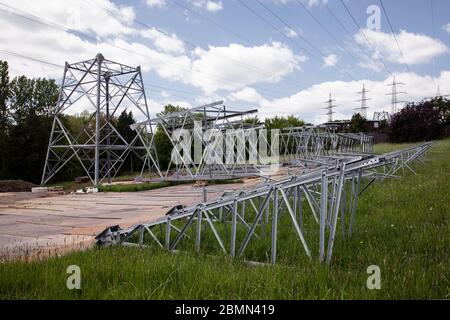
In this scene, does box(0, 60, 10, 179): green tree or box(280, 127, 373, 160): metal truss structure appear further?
box(0, 60, 10, 179): green tree

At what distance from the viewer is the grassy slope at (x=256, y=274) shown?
310 centimetres

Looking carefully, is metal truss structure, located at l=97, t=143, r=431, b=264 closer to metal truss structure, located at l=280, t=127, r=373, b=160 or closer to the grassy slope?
the grassy slope

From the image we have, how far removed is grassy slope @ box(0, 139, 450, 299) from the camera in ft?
10.2

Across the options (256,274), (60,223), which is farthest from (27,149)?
(256,274)

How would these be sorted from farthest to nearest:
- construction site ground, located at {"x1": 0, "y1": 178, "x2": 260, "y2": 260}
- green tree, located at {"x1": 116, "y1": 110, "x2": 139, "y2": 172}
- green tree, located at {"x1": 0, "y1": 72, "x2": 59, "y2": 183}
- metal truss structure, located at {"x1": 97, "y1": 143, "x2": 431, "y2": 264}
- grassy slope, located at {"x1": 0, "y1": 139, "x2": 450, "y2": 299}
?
1. green tree, located at {"x1": 116, "y1": 110, "x2": 139, "y2": 172}
2. green tree, located at {"x1": 0, "y1": 72, "x2": 59, "y2": 183}
3. construction site ground, located at {"x1": 0, "y1": 178, "x2": 260, "y2": 260}
4. metal truss structure, located at {"x1": 97, "y1": 143, "x2": 431, "y2": 264}
5. grassy slope, located at {"x1": 0, "y1": 139, "x2": 450, "y2": 299}

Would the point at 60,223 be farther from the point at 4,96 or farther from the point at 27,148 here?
the point at 4,96

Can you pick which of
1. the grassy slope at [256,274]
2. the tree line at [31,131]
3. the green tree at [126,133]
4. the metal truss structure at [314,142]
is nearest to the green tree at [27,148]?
the tree line at [31,131]

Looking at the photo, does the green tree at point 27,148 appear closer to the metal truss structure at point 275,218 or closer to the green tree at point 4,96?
the green tree at point 4,96

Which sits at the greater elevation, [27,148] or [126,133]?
[126,133]

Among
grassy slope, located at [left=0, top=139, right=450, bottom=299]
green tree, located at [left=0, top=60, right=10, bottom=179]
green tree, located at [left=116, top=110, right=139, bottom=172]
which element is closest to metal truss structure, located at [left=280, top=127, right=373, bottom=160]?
grassy slope, located at [left=0, top=139, right=450, bottom=299]

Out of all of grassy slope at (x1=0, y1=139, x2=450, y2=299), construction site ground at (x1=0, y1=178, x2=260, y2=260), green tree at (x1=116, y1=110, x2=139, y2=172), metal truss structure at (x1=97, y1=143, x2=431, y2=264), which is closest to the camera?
grassy slope at (x1=0, y1=139, x2=450, y2=299)

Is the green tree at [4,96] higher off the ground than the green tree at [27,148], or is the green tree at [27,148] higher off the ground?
the green tree at [4,96]

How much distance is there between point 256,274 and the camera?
138 inches
